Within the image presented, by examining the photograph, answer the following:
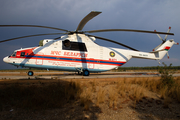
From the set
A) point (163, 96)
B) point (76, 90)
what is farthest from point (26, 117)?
point (163, 96)

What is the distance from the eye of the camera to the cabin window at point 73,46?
52.1ft

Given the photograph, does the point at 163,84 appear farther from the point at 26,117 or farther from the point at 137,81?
the point at 26,117

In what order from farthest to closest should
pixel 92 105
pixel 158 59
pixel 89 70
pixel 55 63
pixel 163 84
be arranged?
pixel 158 59
pixel 89 70
pixel 55 63
pixel 163 84
pixel 92 105

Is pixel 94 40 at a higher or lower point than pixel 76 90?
higher

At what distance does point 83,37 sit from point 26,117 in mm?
12373

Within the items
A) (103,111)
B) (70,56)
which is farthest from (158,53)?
(103,111)

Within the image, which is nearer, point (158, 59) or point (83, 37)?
point (83, 37)

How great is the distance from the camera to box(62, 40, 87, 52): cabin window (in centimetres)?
1588

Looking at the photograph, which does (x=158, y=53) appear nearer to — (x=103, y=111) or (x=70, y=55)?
(x=70, y=55)

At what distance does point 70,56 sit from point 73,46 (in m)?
1.40

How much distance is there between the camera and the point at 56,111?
606cm

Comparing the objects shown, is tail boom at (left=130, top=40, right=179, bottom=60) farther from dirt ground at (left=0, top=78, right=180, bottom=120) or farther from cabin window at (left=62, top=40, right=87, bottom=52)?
dirt ground at (left=0, top=78, right=180, bottom=120)

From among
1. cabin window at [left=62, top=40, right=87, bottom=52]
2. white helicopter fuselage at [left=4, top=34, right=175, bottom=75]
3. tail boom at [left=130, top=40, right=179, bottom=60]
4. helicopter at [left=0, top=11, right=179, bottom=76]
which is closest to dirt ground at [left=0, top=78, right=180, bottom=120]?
helicopter at [left=0, top=11, right=179, bottom=76]

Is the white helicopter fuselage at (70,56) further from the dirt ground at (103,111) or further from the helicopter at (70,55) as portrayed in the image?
the dirt ground at (103,111)
